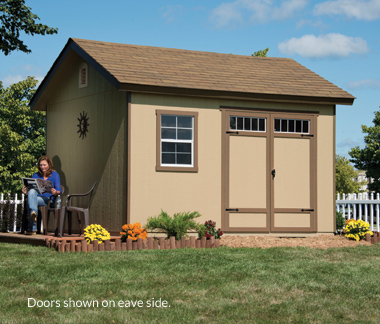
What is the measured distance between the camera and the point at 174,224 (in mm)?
12016

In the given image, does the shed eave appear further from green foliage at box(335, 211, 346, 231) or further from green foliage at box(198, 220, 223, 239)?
green foliage at box(198, 220, 223, 239)

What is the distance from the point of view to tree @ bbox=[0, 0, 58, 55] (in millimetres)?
16016

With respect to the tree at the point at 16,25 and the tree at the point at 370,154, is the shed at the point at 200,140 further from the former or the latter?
the tree at the point at 370,154

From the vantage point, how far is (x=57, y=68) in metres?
15.4

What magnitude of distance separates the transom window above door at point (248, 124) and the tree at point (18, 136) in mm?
24156

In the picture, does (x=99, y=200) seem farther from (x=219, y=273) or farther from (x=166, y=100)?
(x=219, y=273)

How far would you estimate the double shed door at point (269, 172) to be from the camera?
1338 centimetres

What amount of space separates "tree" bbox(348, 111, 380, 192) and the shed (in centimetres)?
2638

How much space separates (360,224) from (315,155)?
2.00m

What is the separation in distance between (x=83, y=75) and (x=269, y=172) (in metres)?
5.33

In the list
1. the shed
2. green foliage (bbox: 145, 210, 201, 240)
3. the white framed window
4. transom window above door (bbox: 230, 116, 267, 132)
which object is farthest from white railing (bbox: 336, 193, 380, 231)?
the white framed window

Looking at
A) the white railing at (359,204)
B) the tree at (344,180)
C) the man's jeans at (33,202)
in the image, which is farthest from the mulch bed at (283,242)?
the tree at (344,180)

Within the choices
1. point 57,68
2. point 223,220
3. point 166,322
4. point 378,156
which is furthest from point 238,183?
point 378,156

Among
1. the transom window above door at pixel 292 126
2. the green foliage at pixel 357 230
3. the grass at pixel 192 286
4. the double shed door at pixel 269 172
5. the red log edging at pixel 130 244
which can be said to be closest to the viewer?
the grass at pixel 192 286
